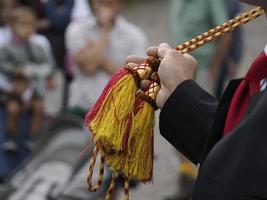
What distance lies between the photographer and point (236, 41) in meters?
5.96

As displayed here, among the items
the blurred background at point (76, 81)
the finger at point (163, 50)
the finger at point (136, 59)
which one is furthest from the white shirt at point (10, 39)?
the finger at point (163, 50)

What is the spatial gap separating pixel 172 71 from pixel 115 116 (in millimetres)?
175

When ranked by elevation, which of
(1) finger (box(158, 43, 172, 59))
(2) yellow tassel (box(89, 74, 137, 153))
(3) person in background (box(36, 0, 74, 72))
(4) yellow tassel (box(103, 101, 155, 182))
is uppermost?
(1) finger (box(158, 43, 172, 59))

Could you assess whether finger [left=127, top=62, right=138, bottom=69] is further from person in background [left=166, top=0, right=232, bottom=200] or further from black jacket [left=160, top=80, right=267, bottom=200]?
person in background [left=166, top=0, right=232, bottom=200]

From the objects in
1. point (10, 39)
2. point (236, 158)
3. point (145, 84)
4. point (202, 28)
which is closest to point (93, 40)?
point (202, 28)

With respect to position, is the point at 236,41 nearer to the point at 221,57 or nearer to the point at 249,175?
the point at 221,57

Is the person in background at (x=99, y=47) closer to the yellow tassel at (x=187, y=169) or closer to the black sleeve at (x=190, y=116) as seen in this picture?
the yellow tassel at (x=187, y=169)

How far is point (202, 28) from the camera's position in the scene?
17.5ft

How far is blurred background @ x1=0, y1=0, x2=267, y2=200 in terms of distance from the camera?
4945 mm

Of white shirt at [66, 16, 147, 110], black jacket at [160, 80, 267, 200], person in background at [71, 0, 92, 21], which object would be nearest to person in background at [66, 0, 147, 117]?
white shirt at [66, 16, 147, 110]

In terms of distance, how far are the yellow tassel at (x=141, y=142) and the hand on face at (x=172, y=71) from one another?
5 centimetres

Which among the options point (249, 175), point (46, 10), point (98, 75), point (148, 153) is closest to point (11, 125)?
point (98, 75)

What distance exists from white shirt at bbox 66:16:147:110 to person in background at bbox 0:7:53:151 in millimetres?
454

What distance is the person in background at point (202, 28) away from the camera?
5.33 meters
